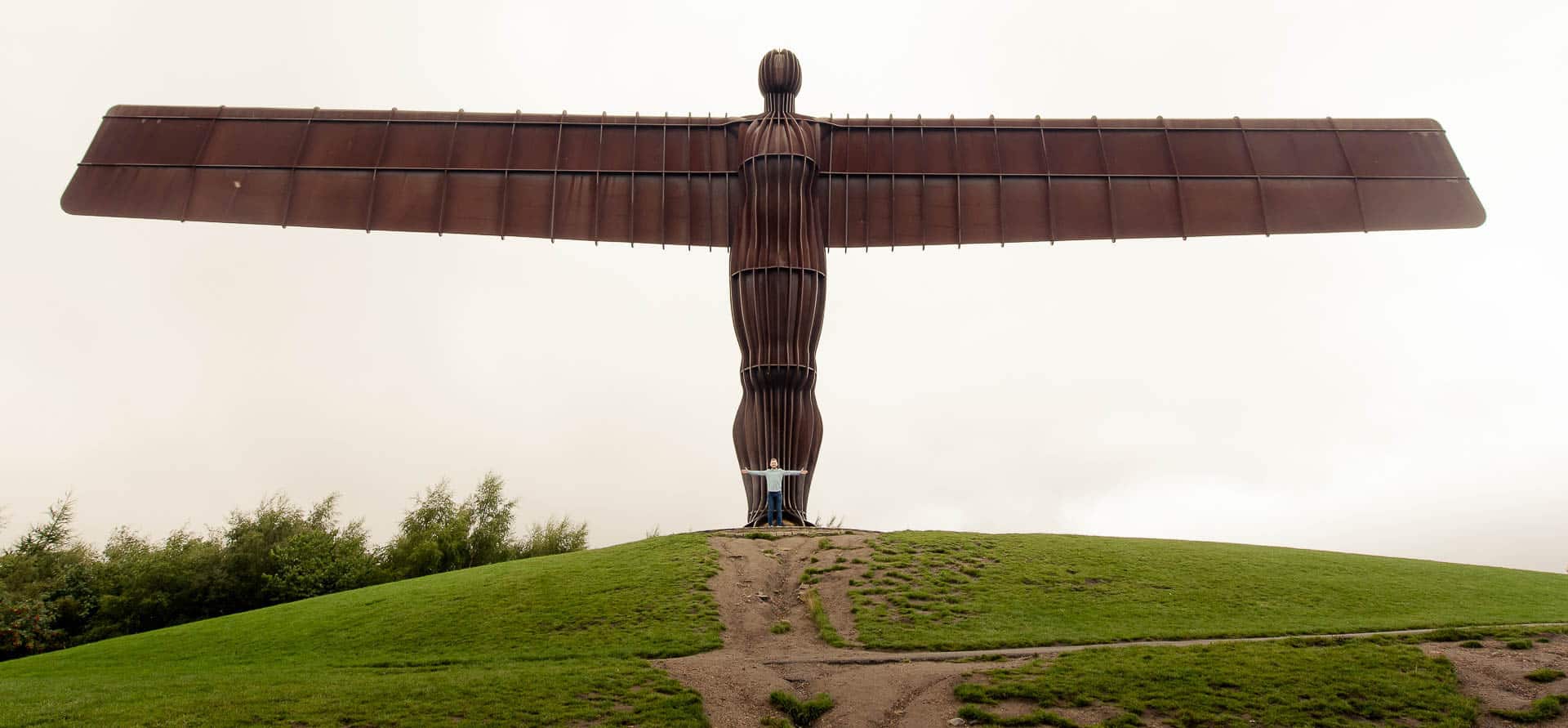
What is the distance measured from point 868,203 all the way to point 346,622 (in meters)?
14.5

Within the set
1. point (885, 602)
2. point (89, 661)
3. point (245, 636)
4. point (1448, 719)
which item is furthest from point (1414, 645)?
point (89, 661)

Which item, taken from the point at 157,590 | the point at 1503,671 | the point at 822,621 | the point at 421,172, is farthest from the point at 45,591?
the point at 1503,671

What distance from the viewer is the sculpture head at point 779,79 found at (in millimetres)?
24688

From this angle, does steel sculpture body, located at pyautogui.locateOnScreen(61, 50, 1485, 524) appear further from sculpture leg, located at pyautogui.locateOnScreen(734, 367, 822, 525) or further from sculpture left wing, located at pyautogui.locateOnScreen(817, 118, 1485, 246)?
sculpture leg, located at pyautogui.locateOnScreen(734, 367, 822, 525)

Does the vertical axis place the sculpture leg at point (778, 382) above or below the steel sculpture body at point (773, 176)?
below

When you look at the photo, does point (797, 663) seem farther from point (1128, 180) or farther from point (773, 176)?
point (1128, 180)

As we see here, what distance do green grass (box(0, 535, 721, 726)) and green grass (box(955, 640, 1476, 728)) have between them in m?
4.33

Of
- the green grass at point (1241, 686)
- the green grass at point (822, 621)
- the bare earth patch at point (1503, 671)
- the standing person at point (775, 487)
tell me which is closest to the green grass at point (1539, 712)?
the bare earth patch at point (1503, 671)

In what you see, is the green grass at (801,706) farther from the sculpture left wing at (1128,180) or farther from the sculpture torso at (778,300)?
the sculpture left wing at (1128,180)

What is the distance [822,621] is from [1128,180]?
13898 mm

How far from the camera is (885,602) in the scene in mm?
18109

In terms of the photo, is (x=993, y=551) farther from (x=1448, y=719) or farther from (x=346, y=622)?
(x=346, y=622)

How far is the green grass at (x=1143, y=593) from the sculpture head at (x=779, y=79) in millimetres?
10462

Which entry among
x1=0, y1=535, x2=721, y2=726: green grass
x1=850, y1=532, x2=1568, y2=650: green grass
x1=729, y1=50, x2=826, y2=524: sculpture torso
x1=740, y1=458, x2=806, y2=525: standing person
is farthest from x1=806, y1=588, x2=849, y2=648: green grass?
x1=729, y1=50, x2=826, y2=524: sculpture torso
